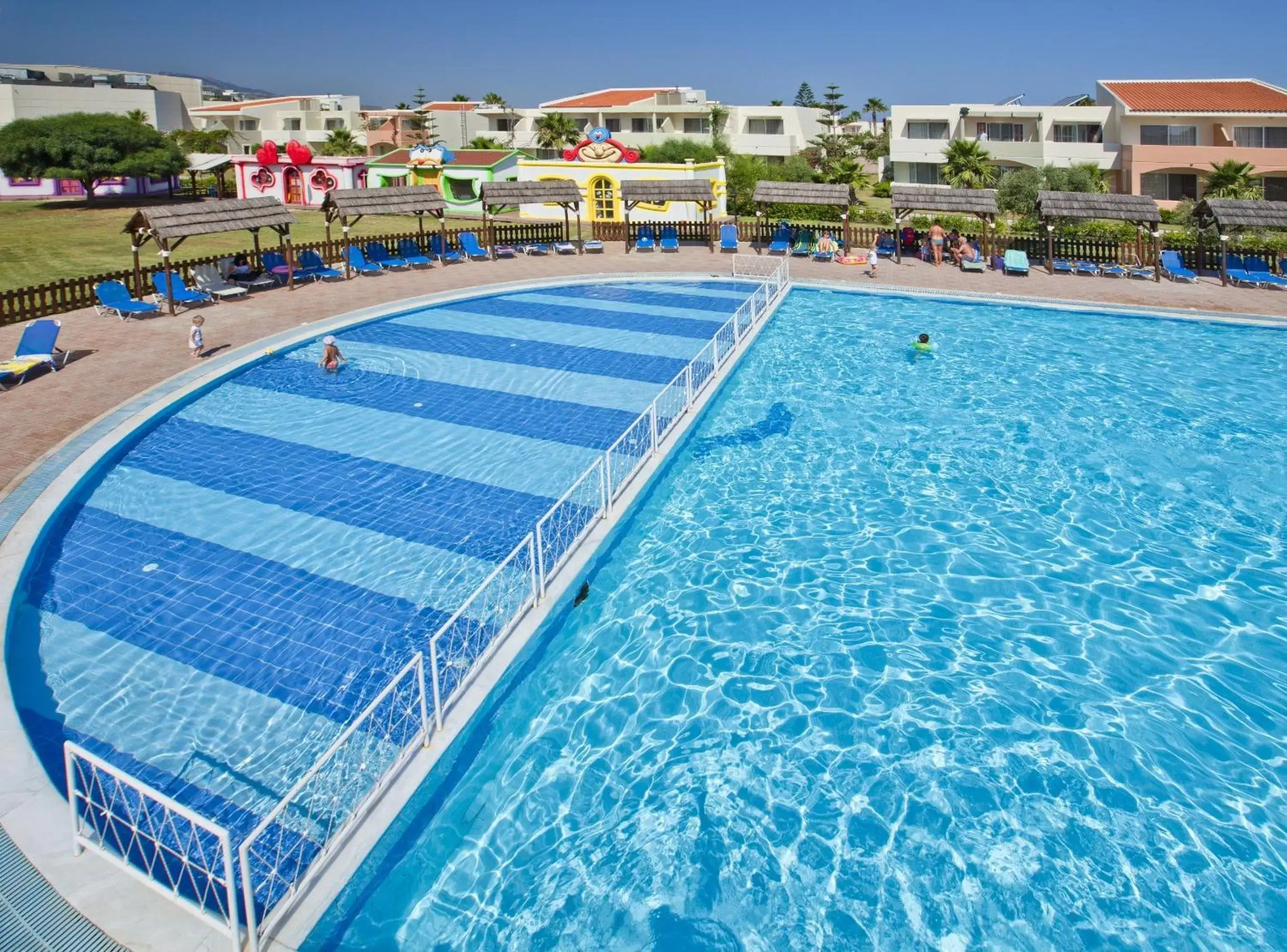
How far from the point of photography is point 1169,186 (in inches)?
2297

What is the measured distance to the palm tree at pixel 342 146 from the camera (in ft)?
250

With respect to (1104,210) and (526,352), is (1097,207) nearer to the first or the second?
(1104,210)

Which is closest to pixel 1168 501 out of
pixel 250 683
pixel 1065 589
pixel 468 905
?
pixel 1065 589

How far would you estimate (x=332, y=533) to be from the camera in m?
12.1

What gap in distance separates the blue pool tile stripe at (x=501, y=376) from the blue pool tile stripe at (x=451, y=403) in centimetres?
29

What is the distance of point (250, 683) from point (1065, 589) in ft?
31.3

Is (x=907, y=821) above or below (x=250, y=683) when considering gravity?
below

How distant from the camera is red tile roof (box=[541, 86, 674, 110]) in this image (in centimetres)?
7838

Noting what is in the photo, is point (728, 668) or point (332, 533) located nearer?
point (728, 668)

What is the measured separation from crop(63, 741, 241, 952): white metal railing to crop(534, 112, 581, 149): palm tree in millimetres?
68124

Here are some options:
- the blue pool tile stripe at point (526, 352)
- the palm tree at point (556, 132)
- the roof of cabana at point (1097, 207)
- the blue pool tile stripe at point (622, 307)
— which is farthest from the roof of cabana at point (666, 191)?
the palm tree at point (556, 132)

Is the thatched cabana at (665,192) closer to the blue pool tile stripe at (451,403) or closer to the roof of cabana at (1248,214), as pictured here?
the roof of cabana at (1248,214)

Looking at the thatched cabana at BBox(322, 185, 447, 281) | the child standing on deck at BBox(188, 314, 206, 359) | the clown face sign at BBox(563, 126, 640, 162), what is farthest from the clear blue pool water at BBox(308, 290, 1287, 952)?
the clown face sign at BBox(563, 126, 640, 162)

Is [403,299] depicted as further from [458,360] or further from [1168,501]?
[1168,501]
